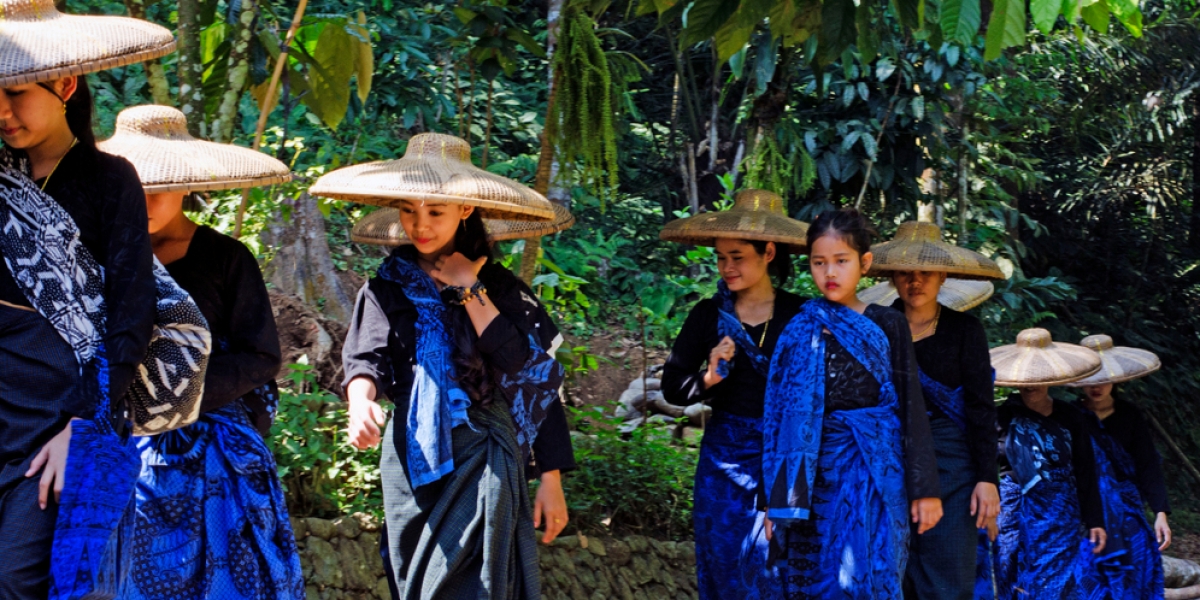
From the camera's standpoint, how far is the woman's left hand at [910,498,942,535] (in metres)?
4.63

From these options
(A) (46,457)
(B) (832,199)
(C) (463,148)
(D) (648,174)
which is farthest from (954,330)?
(D) (648,174)

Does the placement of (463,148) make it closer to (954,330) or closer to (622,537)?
(954,330)

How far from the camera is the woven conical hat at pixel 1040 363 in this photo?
20.2ft

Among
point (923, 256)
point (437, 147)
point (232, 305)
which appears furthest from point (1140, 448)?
point (232, 305)

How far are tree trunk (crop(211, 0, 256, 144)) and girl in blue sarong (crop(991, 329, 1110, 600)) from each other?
387cm

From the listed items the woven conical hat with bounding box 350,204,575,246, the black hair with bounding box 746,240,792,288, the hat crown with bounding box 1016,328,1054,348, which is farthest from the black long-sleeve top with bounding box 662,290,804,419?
the hat crown with bounding box 1016,328,1054,348

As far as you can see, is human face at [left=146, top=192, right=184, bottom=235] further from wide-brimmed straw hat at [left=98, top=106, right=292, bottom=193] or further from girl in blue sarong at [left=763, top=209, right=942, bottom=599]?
girl in blue sarong at [left=763, top=209, right=942, bottom=599]

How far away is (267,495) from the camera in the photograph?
357 cm

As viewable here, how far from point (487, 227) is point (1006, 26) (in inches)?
80.5

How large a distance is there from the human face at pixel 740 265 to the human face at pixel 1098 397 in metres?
2.68

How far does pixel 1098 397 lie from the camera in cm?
689

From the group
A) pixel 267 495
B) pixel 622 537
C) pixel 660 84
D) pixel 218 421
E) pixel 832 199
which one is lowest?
pixel 622 537

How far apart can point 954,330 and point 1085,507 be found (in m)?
1.81

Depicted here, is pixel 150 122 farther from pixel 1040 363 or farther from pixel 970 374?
pixel 1040 363
